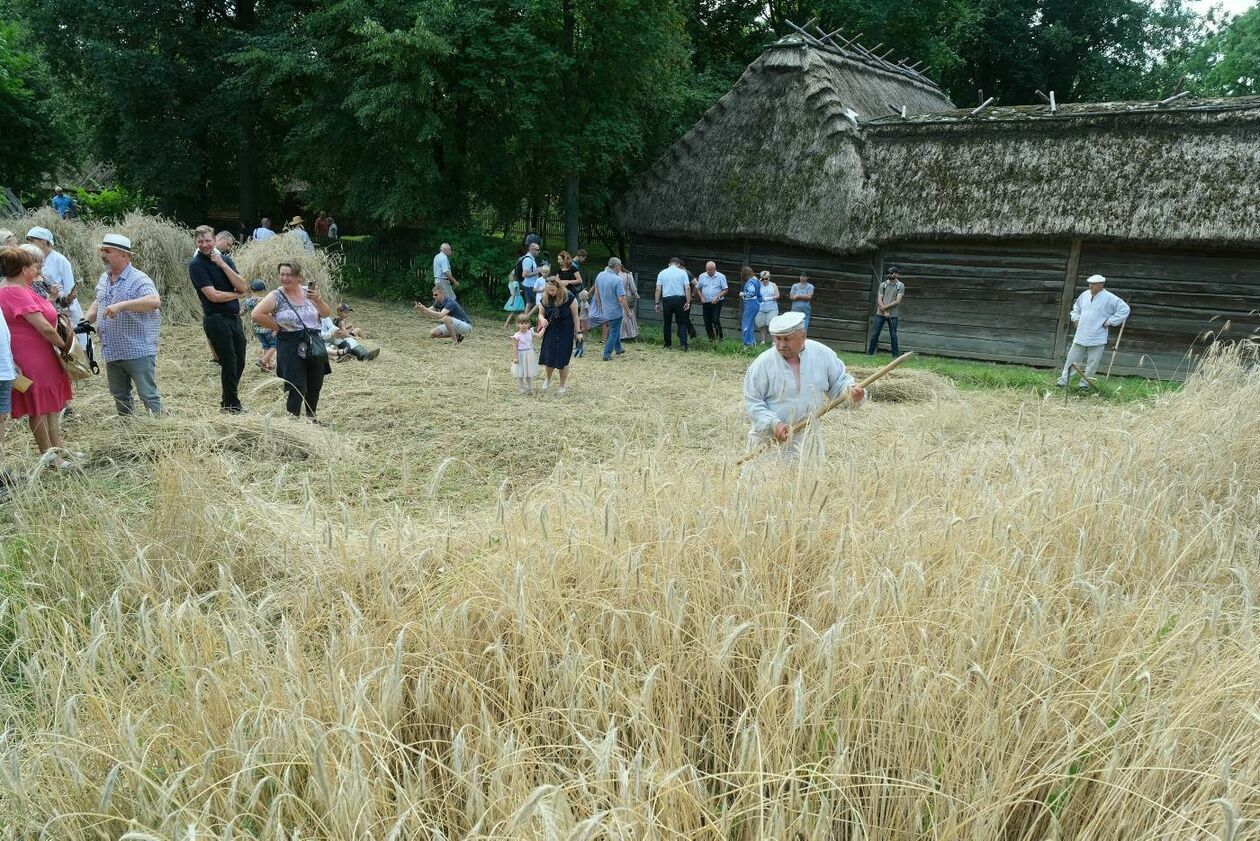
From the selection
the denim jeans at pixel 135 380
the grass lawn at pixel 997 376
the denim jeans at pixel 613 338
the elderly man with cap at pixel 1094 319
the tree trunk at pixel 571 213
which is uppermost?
the tree trunk at pixel 571 213

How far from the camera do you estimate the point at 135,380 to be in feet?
20.7

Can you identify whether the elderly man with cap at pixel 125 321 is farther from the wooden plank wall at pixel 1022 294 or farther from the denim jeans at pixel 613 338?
the wooden plank wall at pixel 1022 294

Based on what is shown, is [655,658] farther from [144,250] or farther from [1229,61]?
[1229,61]

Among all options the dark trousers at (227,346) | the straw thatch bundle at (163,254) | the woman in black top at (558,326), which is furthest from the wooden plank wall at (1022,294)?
the dark trousers at (227,346)

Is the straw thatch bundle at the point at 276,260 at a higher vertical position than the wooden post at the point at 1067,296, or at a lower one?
lower

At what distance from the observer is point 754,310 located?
14812mm

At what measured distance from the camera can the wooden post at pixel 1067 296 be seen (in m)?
13.7

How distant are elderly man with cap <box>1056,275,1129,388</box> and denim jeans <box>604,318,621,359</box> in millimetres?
6029

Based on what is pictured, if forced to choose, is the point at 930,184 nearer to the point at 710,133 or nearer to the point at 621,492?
the point at 710,133

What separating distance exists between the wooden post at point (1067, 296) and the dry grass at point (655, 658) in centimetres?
998

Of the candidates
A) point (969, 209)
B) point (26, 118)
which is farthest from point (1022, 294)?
point (26, 118)

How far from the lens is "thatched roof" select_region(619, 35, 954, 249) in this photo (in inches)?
614

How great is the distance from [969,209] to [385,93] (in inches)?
403

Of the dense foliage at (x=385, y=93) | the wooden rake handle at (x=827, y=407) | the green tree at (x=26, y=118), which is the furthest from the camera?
the green tree at (x=26, y=118)
